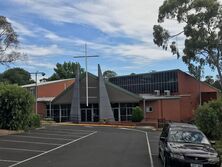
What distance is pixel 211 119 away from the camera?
27.1 metres

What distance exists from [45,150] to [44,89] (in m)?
56.1

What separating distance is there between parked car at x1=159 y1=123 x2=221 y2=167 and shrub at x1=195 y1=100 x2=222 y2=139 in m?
10.0

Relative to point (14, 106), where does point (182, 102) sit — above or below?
above

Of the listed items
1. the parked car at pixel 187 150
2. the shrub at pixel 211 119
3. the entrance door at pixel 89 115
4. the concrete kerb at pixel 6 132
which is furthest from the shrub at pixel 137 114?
the parked car at pixel 187 150

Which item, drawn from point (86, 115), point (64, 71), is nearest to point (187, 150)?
point (86, 115)

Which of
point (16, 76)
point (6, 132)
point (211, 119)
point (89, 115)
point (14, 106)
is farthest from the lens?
point (16, 76)

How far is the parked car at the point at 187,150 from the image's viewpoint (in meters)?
14.4

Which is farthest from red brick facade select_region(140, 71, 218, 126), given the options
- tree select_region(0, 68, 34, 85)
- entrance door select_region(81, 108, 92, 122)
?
tree select_region(0, 68, 34, 85)

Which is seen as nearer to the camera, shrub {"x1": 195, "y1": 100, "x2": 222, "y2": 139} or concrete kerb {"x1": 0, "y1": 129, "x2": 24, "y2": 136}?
shrub {"x1": 195, "y1": 100, "x2": 222, "y2": 139}

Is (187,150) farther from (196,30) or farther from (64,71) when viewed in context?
(64,71)

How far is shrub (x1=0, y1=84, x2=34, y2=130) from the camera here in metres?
36.7

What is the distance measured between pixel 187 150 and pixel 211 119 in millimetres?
12754

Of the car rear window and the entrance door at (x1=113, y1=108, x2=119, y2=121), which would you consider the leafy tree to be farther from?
the car rear window

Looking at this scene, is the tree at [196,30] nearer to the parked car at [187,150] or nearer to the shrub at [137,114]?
the shrub at [137,114]
